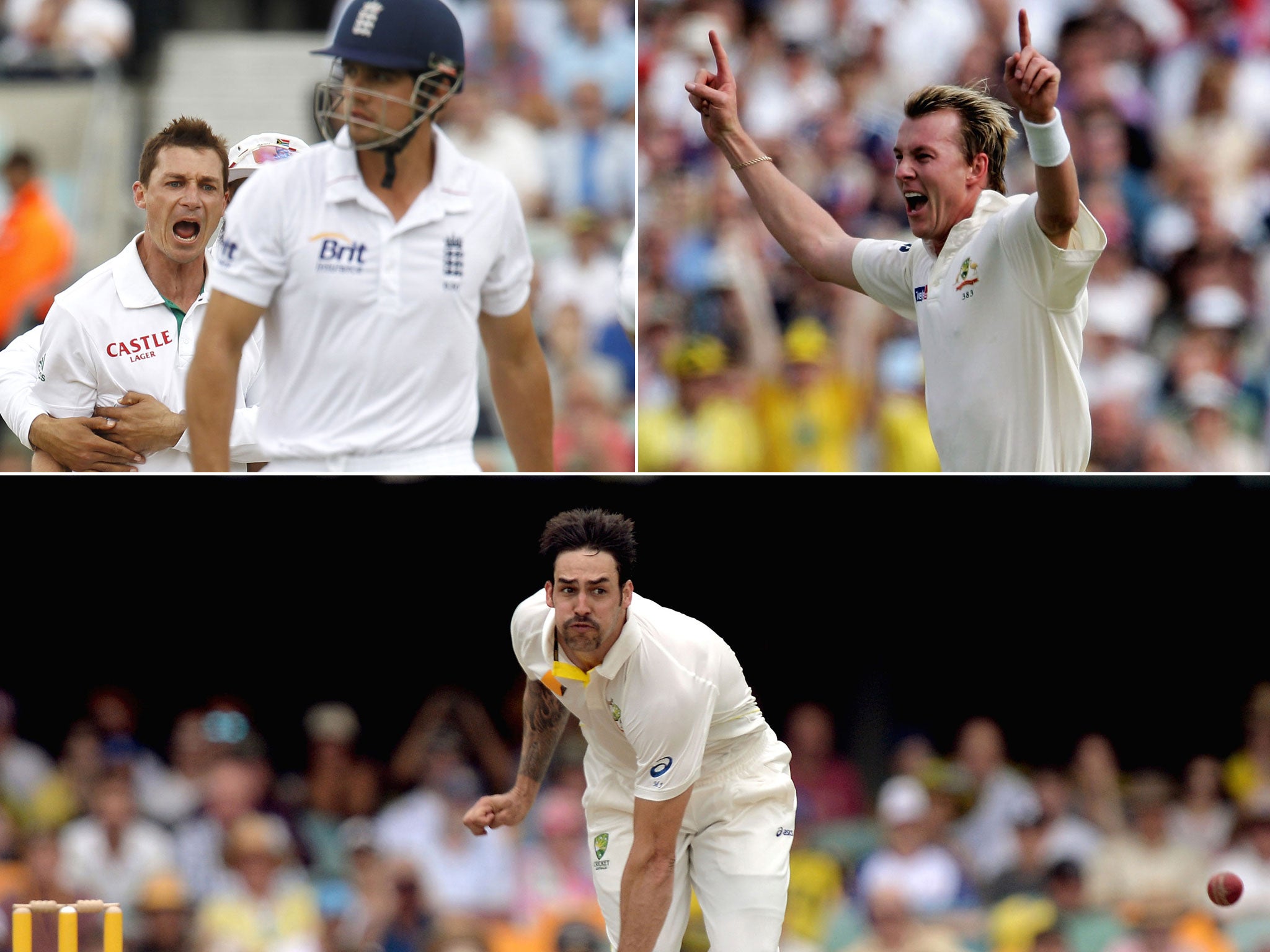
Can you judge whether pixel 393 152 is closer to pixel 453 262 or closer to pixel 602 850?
pixel 453 262

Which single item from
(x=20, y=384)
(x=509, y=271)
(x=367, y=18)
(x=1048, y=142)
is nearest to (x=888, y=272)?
(x=1048, y=142)

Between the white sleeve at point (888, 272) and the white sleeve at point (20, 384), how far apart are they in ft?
7.95

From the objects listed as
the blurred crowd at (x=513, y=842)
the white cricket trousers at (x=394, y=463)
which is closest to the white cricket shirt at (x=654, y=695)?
the white cricket trousers at (x=394, y=463)

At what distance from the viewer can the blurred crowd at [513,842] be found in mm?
6770

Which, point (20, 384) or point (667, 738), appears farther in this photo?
point (20, 384)

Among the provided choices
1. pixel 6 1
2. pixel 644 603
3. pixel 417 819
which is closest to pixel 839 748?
pixel 417 819

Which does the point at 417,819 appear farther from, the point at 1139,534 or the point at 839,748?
the point at 1139,534

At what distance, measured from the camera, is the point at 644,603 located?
14.5 feet

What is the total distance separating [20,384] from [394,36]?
1626 mm

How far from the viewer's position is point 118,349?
4.89 m

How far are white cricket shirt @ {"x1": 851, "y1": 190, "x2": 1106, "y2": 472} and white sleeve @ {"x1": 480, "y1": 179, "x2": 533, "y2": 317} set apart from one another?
0.99 meters

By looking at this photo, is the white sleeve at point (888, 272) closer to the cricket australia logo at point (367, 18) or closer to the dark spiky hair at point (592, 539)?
the dark spiky hair at point (592, 539)

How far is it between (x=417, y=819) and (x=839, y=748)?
6.05 ft

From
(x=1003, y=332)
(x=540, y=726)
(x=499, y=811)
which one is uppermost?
(x=1003, y=332)
